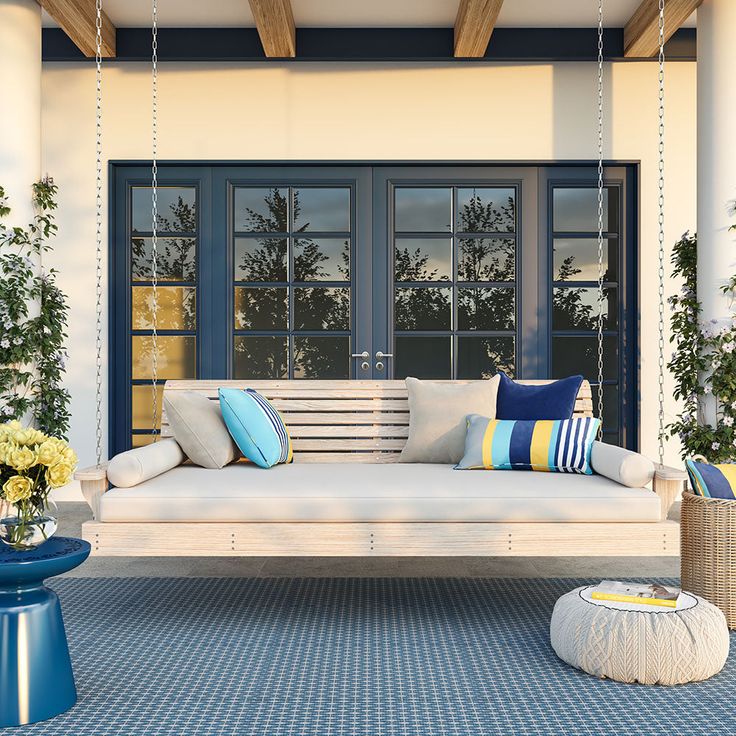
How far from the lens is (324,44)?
5.50 metres

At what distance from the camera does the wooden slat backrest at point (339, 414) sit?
13.0 ft

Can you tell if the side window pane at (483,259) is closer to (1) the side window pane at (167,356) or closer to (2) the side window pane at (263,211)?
(2) the side window pane at (263,211)

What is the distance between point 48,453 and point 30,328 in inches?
108

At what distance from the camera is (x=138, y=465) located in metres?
3.15

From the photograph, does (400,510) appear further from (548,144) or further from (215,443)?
(548,144)

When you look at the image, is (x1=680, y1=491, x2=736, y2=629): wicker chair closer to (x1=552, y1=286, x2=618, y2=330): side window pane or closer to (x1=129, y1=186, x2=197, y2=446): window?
(x1=552, y1=286, x2=618, y2=330): side window pane

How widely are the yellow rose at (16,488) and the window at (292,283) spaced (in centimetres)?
346

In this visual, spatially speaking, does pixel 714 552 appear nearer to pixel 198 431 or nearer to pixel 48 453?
pixel 198 431

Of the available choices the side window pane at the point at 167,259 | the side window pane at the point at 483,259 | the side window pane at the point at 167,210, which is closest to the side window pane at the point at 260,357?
the side window pane at the point at 167,259

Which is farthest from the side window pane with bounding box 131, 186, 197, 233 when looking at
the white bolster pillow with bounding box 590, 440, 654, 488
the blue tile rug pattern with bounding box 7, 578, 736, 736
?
the white bolster pillow with bounding box 590, 440, 654, 488

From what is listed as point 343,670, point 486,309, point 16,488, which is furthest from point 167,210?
point 343,670

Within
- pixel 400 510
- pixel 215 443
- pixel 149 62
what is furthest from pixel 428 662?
pixel 149 62

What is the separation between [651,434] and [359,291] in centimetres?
225

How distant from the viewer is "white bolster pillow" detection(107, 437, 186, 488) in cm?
311
